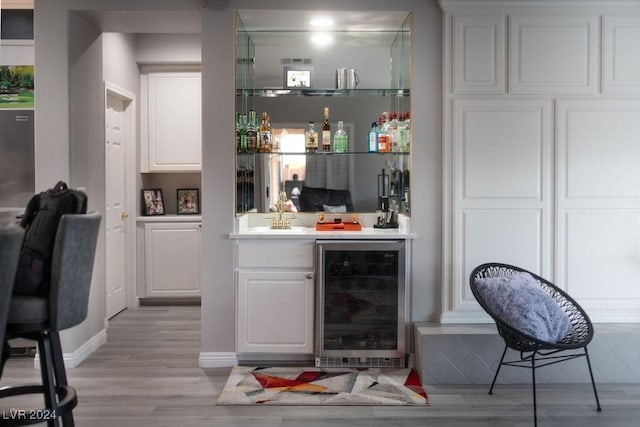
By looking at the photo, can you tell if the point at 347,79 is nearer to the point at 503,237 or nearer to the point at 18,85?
the point at 503,237

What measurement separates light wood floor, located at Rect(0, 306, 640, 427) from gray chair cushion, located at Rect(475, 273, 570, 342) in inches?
17.4

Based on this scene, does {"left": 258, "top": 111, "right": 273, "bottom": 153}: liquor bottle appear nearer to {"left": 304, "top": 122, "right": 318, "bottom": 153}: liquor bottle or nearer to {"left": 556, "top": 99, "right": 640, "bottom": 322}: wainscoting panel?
{"left": 304, "top": 122, "right": 318, "bottom": 153}: liquor bottle

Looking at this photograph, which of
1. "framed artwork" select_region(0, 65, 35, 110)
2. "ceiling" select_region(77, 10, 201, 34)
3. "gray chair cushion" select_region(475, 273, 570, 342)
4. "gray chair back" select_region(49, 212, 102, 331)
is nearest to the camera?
"gray chair back" select_region(49, 212, 102, 331)

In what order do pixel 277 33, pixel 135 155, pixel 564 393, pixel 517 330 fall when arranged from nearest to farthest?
pixel 517 330, pixel 564 393, pixel 277 33, pixel 135 155

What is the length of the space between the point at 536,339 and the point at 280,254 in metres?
1.68

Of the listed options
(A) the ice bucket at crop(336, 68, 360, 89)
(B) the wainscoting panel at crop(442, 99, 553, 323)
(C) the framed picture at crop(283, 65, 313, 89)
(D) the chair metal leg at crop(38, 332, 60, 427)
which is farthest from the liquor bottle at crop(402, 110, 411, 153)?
(D) the chair metal leg at crop(38, 332, 60, 427)

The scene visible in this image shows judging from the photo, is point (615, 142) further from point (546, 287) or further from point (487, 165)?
point (546, 287)

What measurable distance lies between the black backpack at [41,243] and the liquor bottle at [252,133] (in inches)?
82.4

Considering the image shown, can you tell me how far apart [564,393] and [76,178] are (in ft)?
10.9

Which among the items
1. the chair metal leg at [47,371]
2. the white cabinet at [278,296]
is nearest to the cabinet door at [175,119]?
the white cabinet at [278,296]

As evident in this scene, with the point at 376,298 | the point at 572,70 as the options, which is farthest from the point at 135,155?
the point at 572,70

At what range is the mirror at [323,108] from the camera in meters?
4.59

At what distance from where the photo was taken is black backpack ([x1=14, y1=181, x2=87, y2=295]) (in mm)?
2326

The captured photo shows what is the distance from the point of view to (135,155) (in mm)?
6215
